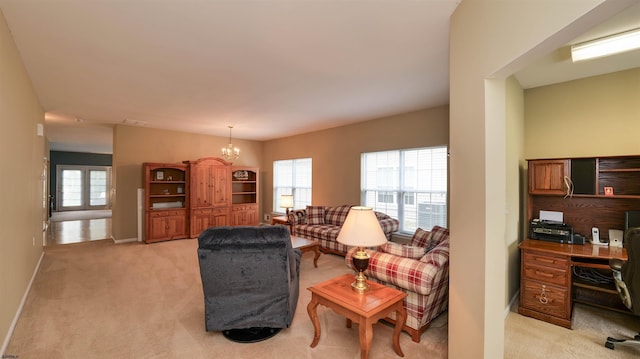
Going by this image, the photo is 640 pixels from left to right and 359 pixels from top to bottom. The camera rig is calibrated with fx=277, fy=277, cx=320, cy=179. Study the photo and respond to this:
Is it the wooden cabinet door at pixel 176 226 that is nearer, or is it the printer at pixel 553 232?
the printer at pixel 553 232

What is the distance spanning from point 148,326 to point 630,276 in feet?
14.0

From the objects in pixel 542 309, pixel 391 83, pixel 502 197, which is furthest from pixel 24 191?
pixel 542 309

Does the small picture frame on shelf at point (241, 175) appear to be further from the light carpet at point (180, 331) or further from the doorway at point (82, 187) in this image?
the doorway at point (82, 187)

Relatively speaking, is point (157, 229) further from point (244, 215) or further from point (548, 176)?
point (548, 176)

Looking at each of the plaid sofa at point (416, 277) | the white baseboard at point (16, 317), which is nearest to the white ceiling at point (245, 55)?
the plaid sofa at point (416, 277)

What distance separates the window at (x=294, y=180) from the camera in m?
7.48

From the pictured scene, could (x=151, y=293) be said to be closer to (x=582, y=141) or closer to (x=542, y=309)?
(x=542, y=309)

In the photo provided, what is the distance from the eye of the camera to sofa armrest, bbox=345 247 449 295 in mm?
2385

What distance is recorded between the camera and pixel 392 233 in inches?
208

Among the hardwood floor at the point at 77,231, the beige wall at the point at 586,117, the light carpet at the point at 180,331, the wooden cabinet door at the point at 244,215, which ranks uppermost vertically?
the beige wall at the point at 586,117

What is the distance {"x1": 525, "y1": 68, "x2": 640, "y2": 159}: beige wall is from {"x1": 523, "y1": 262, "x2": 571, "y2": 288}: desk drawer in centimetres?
143

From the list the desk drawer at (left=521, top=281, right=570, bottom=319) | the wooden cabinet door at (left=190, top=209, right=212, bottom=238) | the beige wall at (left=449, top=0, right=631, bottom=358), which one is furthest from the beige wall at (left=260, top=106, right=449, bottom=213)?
the beige wall at (left=449, top=0, right=631, bottom=358)

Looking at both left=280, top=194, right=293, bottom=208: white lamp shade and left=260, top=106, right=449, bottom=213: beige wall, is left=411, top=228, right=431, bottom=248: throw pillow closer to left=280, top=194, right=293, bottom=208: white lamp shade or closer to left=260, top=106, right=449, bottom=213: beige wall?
left=260, top=106, right=449, bottom=213: beige wall

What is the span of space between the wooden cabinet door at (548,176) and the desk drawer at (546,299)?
3.51 feet
